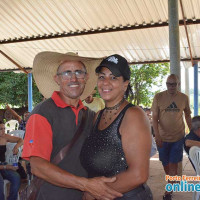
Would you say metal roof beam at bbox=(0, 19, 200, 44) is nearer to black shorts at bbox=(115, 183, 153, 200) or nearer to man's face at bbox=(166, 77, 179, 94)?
man's face at bbox=(166, 77, 179, 94)

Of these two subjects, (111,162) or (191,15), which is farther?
(191,15)

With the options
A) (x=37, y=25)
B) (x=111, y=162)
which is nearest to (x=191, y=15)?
(x=37, y=25)

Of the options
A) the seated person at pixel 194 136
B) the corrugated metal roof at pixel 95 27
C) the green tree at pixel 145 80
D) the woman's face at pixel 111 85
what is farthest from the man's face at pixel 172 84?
the green tree at pixel 145 80

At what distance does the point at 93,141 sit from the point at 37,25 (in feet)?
29.1

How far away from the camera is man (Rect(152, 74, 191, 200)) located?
4953 millimetres

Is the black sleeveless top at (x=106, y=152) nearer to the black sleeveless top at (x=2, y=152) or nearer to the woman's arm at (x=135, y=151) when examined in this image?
the woman's arm at (x=135, y=151)

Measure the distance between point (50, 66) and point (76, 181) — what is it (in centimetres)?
106

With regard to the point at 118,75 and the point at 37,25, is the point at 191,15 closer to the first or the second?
the point at 37,25

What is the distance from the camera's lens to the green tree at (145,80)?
1719 centimetres

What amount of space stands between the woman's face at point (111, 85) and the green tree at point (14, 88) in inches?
681

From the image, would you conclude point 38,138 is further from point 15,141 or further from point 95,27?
point 95,27

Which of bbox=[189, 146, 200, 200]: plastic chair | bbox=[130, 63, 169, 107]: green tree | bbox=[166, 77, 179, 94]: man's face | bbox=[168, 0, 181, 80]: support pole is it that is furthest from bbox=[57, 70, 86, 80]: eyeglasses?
bbox=[130, 63, 169, 107]: green tree

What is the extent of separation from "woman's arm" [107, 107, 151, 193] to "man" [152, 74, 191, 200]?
11.1 ft

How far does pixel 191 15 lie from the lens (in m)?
8.45
